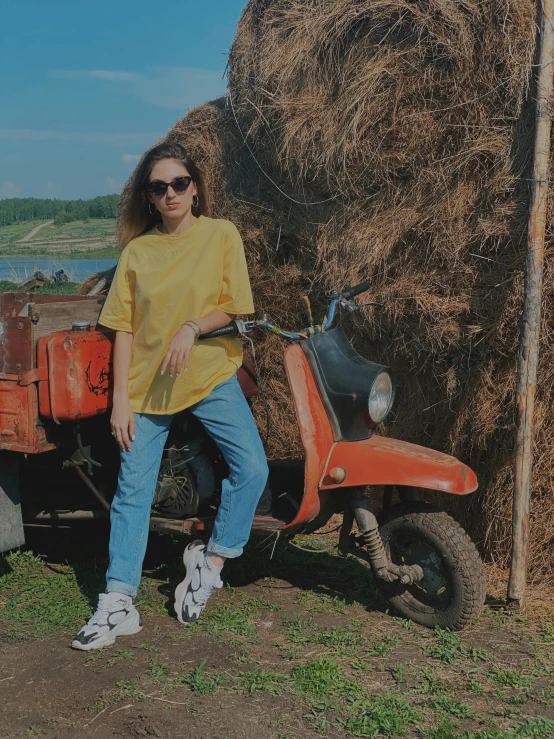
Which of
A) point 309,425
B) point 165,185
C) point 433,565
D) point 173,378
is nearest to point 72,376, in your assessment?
point 173,378

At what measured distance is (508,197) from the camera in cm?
395

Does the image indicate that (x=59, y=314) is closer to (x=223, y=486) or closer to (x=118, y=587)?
(x=223, y=486)

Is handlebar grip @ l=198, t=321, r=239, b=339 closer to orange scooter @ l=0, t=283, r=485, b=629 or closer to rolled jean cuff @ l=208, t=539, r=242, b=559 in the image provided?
orange scooter @ l=0, t=283, r=485, b=629

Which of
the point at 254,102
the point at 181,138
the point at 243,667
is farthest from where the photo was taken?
the point at 181,138

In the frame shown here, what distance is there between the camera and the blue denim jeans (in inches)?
143

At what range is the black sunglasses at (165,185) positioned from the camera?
11.9 feet

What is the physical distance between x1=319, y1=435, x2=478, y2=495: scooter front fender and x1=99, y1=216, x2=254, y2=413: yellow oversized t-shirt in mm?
638

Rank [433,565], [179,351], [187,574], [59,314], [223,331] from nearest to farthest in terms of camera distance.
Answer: [179,351], [223,331], [433,565], [187,574], [59,314]

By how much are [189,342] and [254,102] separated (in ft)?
7.22

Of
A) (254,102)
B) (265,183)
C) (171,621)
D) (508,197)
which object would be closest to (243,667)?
(171,621)

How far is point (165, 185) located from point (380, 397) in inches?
51.7

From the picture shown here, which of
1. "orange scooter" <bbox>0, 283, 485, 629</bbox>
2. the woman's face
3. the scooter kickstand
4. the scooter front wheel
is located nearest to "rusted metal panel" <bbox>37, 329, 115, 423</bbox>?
"orange scooter" <bbox>0, 283, 485, 629</bbox>

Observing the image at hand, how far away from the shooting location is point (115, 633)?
3.51 metres

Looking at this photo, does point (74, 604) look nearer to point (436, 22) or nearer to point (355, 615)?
point (355, 615)
